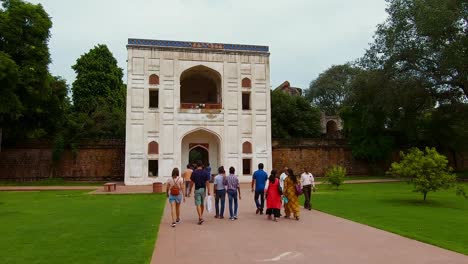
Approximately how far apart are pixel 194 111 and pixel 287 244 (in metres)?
22.2

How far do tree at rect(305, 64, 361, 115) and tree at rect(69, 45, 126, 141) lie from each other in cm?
2905

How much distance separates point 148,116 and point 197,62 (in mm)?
5174

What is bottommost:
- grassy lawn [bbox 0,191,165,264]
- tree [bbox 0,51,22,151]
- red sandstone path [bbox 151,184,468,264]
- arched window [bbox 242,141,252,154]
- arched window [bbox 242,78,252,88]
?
red sandstone path [bbox 151,184,468,264]

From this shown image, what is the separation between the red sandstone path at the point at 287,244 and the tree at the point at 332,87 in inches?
1961

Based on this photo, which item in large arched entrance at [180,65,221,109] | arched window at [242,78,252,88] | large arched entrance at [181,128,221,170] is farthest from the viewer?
large arched entrance at [180,65,221,109]

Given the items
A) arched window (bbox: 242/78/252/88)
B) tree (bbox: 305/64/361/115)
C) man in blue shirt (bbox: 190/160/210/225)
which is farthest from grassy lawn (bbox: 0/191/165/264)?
tree (bbox: 305/64/361/115)

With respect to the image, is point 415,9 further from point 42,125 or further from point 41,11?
point 42,125

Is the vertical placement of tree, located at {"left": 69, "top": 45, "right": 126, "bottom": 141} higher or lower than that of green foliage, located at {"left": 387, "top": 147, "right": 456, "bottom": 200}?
higher

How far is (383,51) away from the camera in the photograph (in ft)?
99.2

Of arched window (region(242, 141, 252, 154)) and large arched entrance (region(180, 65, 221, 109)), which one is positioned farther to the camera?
large arched entrance (region(180, 65, 221, 109))

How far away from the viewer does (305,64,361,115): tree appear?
5800cm

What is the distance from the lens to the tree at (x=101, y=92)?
34875 mm

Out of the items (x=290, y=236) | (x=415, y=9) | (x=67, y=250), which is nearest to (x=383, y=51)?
(x=415, y=9)

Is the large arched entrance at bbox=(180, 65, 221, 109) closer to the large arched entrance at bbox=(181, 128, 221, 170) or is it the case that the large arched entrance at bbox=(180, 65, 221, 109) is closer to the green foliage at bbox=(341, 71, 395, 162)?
the large arched entrance at bbox=(181, 128, 221, 170)
